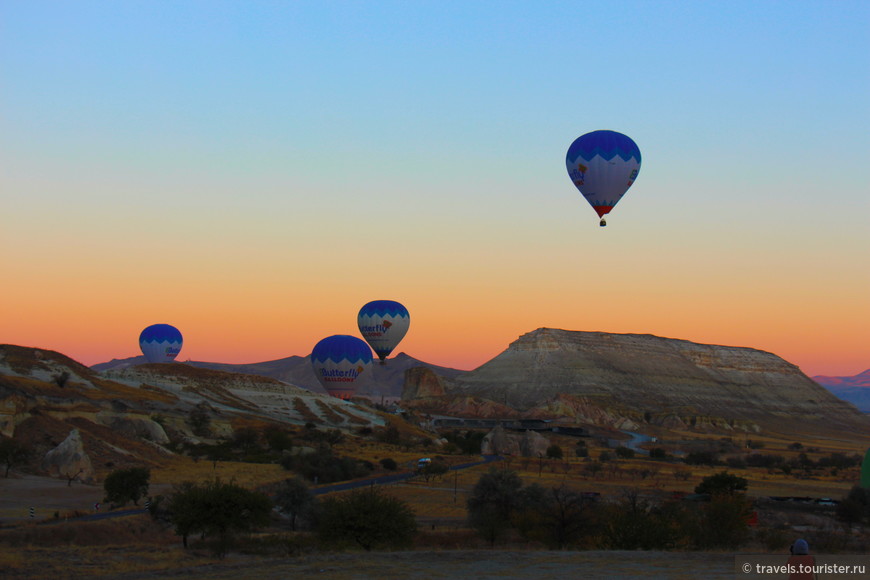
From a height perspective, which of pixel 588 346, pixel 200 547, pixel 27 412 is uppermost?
pixel 588 346

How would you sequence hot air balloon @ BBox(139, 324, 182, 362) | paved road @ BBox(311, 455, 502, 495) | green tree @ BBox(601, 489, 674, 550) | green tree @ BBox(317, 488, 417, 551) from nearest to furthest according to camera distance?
green tree @ BBox(601, 489, 674, 550) → green tree @ BBox(317, 488, 417, 551) → paved road @ BBox(311, 455, 502, 495) → hot air balloon @ BBox(139, 324, 182, 362)

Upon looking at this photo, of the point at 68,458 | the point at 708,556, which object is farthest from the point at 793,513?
the point at 68,458

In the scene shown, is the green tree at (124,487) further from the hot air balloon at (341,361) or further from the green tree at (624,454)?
the hot air balloon at (341,361)

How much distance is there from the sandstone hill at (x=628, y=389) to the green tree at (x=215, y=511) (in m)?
103

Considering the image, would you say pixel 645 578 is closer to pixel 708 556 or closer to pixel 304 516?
pixel 708 556

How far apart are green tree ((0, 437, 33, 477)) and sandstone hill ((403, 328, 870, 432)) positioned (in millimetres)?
90860

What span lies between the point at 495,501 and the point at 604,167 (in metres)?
24.2

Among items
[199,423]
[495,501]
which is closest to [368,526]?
[495,501]

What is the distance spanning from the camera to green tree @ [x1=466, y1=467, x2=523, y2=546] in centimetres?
3681

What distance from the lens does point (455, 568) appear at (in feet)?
71.6

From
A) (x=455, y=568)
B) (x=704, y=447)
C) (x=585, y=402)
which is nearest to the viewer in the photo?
(x=455, y=568)

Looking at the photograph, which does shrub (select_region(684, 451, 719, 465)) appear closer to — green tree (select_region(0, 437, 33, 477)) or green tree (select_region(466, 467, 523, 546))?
green tree (select_region(466, 467, 523, 546))

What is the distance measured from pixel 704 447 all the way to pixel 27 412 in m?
71.4

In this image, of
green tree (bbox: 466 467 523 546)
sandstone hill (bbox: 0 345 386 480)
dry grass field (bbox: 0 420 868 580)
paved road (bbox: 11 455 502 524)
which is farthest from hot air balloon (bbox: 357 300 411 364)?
green tree (bbox: 466 467 523 546)
